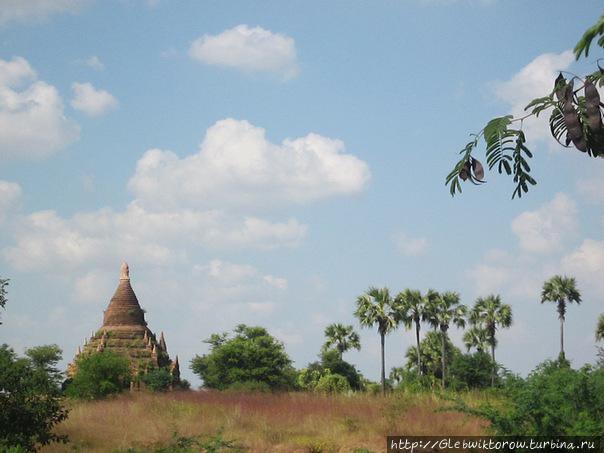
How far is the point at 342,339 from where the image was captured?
5931cm

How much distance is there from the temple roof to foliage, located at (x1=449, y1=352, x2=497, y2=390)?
24.7 m

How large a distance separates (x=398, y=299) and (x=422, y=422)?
35561mm

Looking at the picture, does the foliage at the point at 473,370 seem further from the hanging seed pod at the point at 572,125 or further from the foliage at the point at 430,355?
the hanging seed pod at the point at 572,125

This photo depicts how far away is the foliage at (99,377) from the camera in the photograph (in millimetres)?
34562

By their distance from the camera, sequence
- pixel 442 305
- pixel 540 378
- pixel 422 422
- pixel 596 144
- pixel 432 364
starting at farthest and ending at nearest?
pixel 432 364, pixel 442 305, pixel 422 422, pixel 540 378, pixel 596 144

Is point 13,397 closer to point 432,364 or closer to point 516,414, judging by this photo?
point 516,414

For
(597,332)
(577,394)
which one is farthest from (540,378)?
(597,332)

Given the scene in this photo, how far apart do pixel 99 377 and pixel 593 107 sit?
34850 mm

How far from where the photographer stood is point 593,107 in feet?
11.7

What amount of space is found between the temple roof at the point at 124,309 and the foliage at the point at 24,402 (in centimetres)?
4274

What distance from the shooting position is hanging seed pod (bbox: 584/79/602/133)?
11.6ft

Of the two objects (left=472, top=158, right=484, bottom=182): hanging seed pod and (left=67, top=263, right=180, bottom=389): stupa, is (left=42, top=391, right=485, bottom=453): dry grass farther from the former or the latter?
(left=67, top=263, right=180, bottom=389): stupa

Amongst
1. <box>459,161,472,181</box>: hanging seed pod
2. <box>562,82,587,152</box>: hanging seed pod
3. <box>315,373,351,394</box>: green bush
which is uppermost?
<box>562,82,587,152</box>: hanging seed pod

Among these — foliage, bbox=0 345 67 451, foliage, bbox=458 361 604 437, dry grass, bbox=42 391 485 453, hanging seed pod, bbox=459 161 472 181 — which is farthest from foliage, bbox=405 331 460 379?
hanging seed pod, bbox=459 161 472 181
